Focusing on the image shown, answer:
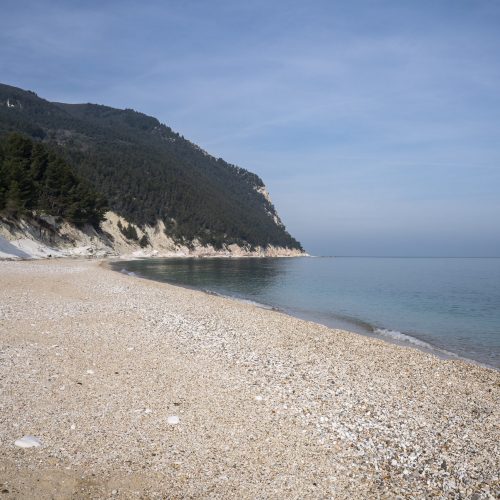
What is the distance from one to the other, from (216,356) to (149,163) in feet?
523

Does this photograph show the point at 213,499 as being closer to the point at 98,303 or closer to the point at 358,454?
the point at 358,454

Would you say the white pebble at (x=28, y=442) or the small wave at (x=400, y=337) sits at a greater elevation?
the white pebble at (x=28, y=442)

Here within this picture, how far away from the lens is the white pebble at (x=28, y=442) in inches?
237

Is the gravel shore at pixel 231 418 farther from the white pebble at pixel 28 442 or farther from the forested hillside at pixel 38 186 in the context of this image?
the forested hillside at pixel 38 186

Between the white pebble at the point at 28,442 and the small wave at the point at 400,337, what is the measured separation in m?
17.1

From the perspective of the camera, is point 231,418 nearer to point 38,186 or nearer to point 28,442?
point 28,442

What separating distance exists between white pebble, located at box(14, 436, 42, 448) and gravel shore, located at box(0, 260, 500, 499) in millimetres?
81

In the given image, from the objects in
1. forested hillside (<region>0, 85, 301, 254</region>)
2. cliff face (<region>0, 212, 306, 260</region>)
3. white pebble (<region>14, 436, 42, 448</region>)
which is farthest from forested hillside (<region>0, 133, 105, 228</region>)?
white pebble (<region>14, 436, 42, 448</region>)

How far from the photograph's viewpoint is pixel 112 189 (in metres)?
122

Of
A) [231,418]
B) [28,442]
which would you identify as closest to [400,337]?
[231,418]

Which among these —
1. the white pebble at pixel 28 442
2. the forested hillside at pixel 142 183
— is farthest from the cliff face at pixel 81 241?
the white pebble at pixel 28 442

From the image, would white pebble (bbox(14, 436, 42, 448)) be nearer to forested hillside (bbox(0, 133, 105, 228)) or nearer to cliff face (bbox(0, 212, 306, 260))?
cliff face (bbox(0, 212, 306, 260))

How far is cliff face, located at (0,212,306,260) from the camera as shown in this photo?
55759 mm

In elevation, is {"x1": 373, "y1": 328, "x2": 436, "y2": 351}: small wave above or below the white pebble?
below
